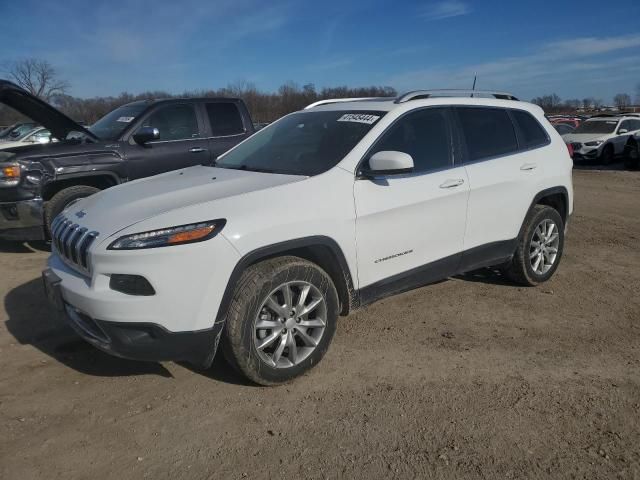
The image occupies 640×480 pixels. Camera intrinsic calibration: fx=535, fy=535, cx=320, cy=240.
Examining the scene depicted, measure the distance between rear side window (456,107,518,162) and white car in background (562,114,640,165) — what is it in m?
15.7

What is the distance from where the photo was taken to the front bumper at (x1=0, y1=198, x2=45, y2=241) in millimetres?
5992

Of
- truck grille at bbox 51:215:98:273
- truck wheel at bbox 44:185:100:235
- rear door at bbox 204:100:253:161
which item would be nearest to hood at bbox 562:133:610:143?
rear door at bbox 204:100:253:161

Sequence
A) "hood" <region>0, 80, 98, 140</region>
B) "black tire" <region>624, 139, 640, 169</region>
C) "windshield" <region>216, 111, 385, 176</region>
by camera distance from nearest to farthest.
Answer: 1. "windshield" <region>216, 111, 385, 176</region>
2. "hood" <region>0, 80, 98, 140</region>
3. "black tire" <region>624, 139, 640, 169</region>

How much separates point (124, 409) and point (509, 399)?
7.46 ft

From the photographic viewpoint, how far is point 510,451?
2691mm

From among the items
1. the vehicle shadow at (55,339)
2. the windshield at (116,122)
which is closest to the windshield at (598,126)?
the windshield at (116,122)

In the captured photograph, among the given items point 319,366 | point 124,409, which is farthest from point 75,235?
point 319,366

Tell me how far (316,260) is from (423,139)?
1335mm

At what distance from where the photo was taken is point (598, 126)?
19.5 meters

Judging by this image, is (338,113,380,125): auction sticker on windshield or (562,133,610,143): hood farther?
(562,133,610,143): hood

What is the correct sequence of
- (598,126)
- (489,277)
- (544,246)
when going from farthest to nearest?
(598,126), (489,277), (544,246)

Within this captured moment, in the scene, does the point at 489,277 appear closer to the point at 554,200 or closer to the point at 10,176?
the point at 554,200

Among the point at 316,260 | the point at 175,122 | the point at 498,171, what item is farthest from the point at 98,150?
the point at 498,171

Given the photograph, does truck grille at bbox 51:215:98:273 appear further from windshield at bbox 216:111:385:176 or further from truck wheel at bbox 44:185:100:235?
truck wheel at bbox 44:185:100:235
